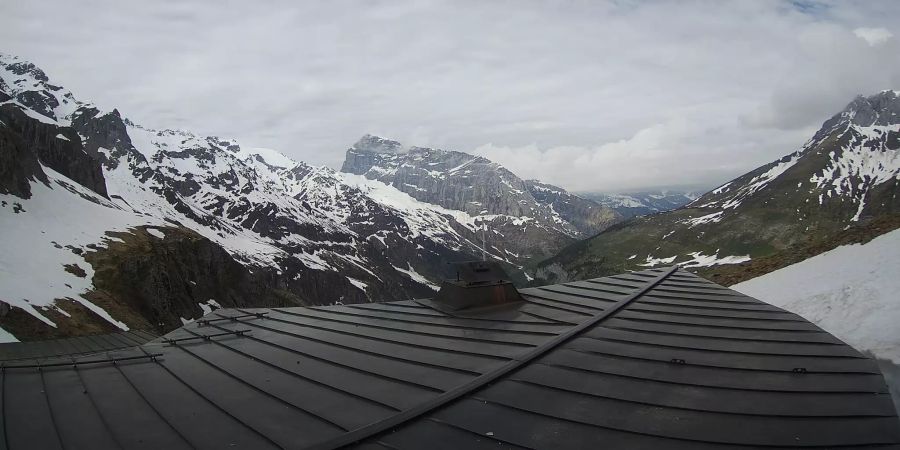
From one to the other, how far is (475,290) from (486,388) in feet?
40.3

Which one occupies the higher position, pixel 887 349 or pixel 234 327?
pixel 234 327

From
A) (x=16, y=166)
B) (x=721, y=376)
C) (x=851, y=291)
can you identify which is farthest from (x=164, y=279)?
(x=721, y=376)

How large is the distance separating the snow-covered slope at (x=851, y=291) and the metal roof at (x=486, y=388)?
41.5 feet

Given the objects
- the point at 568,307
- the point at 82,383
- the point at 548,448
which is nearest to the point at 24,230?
the point at 82,383

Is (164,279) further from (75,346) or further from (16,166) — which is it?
(75,346)

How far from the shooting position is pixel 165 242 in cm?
13600

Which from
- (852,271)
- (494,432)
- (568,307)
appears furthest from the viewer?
(852,271)

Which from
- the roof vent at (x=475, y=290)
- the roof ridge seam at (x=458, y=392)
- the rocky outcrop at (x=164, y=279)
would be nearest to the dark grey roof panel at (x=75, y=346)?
the roof vent at (x=475, y=290)

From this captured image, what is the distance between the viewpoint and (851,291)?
3425 cm

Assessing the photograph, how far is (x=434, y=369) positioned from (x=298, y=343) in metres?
7.27

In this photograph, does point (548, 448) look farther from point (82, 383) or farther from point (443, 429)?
point (82, 383)

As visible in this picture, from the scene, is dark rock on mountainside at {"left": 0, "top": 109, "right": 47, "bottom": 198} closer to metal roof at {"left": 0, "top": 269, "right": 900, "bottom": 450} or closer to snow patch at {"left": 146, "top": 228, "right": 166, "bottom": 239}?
snow patch at {"left": 146, "top": 228, "right": 166, "bottom": 239}

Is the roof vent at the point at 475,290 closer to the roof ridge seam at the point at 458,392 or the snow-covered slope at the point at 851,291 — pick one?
the roof ridge seam at the point at 458,392

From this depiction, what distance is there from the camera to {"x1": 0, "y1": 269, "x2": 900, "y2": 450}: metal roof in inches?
400
